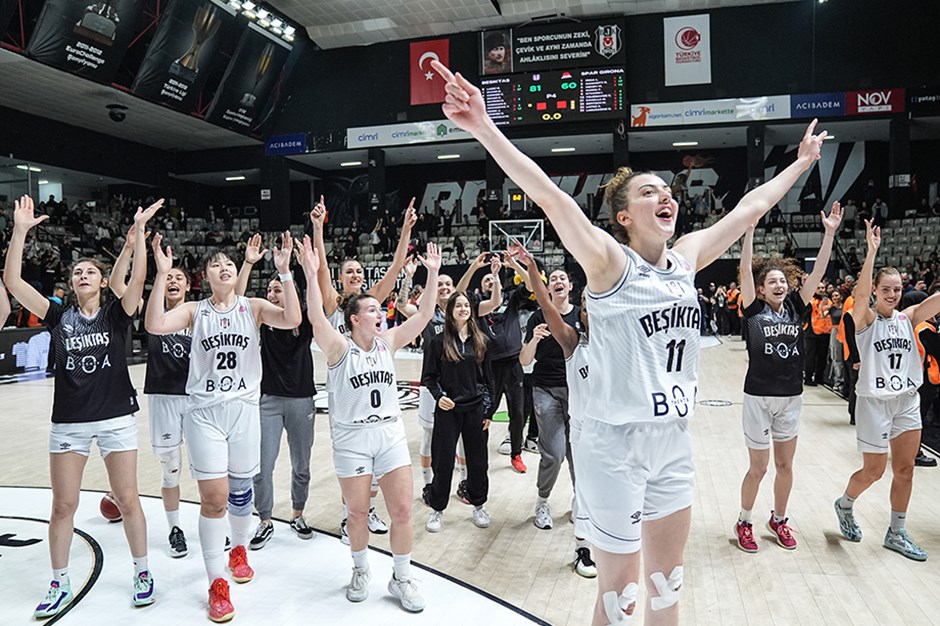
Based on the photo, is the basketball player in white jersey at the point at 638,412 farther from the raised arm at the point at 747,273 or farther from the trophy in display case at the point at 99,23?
the trophy in display case at the point at 99,23

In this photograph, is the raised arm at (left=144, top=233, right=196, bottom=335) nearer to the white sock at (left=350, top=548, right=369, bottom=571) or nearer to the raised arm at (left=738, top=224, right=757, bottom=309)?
the white sock at (left=350, top=548, right=369, bottom=571)

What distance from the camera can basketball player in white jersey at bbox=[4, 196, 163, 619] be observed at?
11.5ft

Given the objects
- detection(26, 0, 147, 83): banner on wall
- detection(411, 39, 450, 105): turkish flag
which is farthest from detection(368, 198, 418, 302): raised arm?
detection(411, 39, 450, 105): turkish flag

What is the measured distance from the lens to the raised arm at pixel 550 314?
140 inches

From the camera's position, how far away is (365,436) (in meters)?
3.62

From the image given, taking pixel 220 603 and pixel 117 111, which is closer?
pixel 220 603

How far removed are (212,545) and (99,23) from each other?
14.7 m

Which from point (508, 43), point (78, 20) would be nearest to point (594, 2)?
point (508, 43)

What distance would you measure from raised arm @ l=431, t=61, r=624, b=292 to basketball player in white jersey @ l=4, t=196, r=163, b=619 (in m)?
2.23

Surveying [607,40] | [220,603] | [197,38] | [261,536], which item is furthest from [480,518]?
[607,40]

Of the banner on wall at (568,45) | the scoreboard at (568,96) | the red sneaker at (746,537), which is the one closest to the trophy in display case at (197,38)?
the scoreboard at (568,96)

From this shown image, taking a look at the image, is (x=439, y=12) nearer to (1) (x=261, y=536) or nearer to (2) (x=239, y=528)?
(1) (x=261, y=536)

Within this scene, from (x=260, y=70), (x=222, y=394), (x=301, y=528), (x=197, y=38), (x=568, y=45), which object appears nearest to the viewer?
(x=222, y=394)

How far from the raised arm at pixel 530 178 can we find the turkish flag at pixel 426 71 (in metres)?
18.7
